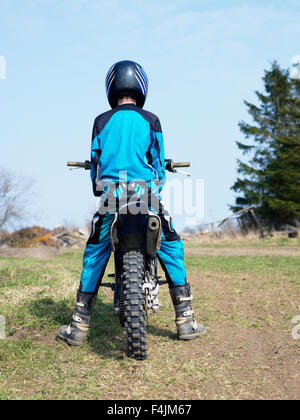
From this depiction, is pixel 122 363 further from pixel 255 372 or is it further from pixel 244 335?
pixel 244 335

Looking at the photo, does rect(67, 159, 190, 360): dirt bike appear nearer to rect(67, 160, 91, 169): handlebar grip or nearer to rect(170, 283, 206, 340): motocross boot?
rect(170, 283, 206, 340): motocross boot

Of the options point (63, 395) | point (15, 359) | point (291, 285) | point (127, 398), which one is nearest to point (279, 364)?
point (127, 398)

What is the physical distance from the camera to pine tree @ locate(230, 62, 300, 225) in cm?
2670

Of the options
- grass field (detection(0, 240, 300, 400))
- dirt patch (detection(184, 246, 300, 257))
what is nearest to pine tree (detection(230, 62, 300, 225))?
dirt patch (detection(184, 246, 300, 257))

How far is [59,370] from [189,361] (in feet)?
3.19

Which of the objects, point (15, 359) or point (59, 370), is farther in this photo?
point (15, 359)

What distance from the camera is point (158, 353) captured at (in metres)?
3.68

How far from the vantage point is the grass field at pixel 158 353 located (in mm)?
2922

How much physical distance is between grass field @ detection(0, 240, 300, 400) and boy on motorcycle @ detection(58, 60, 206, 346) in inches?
12.9

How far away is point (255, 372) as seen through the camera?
325 centimetres
